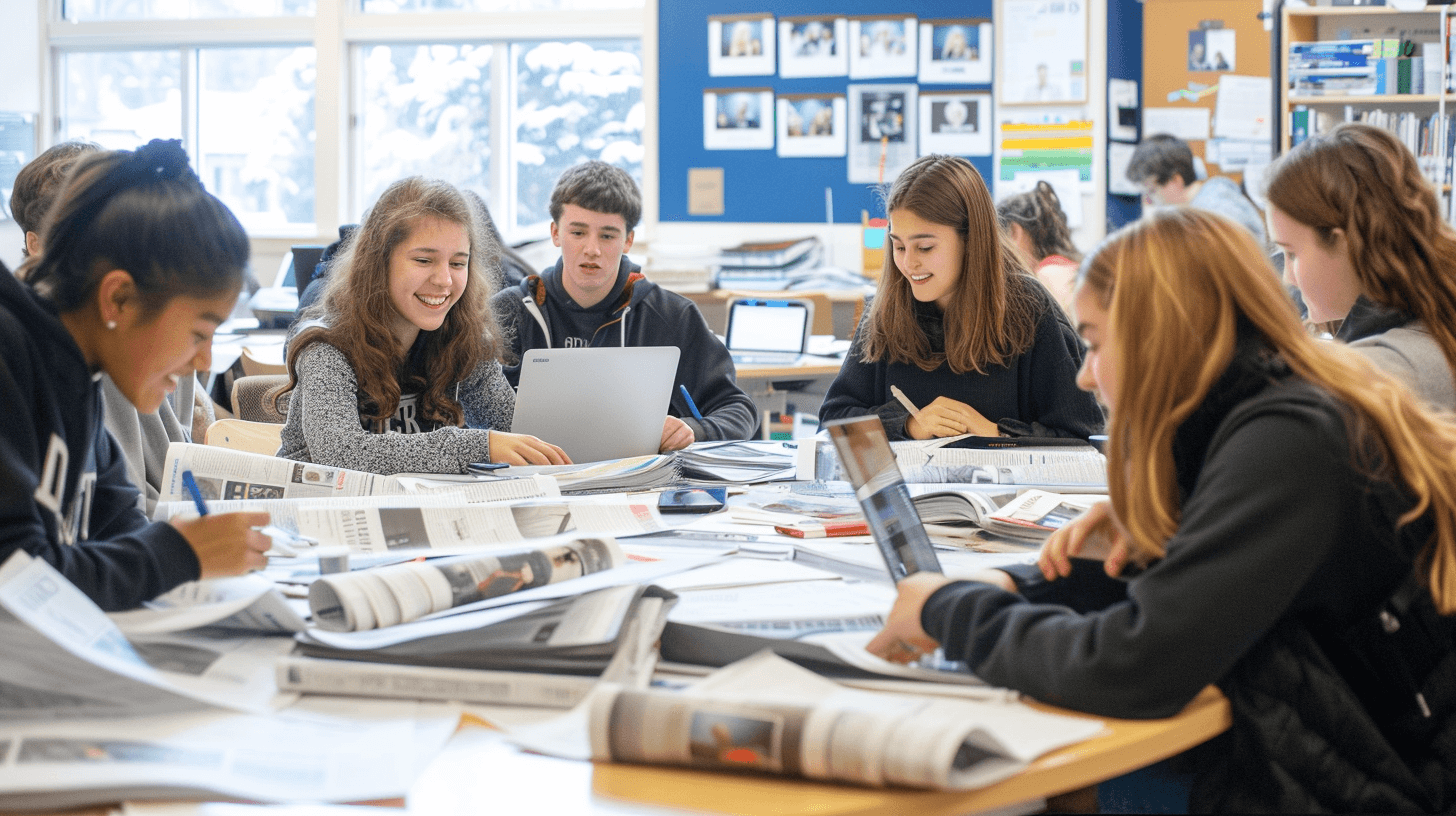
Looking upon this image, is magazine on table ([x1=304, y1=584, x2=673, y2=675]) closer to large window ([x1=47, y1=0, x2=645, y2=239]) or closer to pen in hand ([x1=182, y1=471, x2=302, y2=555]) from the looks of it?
pen in hand ([x1=182, y1=471, x2=302, y2=555])

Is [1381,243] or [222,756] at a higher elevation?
[1381,243]

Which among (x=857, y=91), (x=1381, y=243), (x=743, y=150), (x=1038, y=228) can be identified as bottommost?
(x=1381, y=243)

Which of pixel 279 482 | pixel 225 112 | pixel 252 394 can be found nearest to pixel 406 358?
pixel 279 482

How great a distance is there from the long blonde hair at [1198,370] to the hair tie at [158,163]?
0.81m

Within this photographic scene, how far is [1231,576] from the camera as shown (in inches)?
31.9

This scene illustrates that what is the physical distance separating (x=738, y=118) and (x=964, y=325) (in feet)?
11.9

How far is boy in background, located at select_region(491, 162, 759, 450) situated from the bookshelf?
355cm

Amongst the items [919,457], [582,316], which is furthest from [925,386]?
[582,316]

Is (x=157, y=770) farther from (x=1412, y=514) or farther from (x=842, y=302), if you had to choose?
(x=842, y=302)

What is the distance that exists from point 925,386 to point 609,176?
858 millimetres

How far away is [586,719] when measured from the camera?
31.8 inches

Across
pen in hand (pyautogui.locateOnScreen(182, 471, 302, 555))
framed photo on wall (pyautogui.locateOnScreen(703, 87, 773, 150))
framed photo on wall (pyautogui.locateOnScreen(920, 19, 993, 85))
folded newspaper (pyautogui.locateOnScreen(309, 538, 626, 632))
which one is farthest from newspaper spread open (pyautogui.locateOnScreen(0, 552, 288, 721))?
framed photo on wall (pyautogui.locateOnScreen(920, 19, 993, 85))

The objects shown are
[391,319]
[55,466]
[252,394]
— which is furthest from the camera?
[252,394]

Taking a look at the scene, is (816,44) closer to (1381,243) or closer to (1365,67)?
(1365,67)
